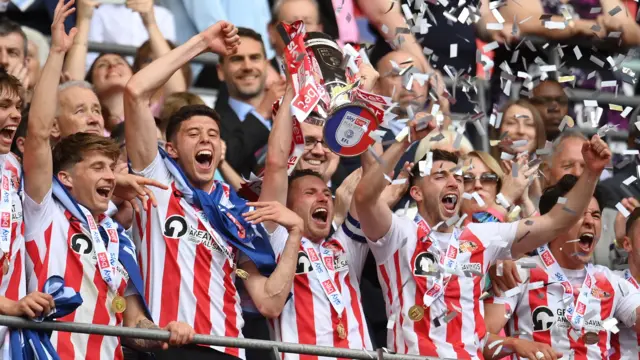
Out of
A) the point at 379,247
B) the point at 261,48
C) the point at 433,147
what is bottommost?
the point at 379,247

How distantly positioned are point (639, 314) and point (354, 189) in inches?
62.3

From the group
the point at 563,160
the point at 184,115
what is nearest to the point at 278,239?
the point at 184,115

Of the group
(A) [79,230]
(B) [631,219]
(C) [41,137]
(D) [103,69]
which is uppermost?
(D) [103,69]

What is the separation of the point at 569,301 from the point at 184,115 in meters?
2.15

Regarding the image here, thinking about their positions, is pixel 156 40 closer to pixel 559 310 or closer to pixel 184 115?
pixel 184 115

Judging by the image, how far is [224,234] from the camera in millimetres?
6531

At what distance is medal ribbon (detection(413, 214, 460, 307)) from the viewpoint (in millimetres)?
6801

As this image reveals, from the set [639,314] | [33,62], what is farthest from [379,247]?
[33,62]

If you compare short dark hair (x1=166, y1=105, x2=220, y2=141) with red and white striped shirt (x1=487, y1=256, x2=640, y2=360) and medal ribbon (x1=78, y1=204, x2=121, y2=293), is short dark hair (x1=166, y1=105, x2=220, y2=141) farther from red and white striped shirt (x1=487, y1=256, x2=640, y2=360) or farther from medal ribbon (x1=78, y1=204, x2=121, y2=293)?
red and white striped shirt (x1=487, y1=256, x2=640, y2=360)

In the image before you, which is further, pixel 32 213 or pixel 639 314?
pixel 639 314

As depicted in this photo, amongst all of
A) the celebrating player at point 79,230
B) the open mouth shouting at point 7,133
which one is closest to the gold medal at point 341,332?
the celebrating player at point 79,230

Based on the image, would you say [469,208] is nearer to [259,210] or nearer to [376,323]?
[376,323]

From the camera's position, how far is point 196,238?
21.2 feet

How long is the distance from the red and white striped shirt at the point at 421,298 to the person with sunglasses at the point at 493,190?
64cm
